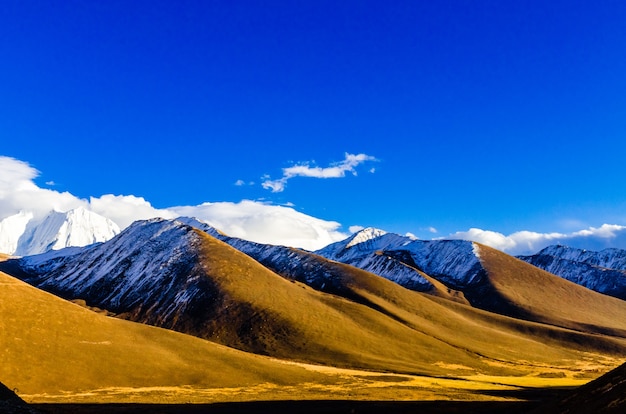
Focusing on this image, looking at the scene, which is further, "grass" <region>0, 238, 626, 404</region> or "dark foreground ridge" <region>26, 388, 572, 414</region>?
"grass" <region>0, 238, 626, 404</region>

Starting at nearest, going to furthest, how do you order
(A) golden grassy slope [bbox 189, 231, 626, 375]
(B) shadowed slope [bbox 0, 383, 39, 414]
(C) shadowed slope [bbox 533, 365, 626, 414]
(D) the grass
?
(C) shadowed slope [bbox 533, 365, 626, 414], (B) shadowed slope [bbox 0, 383, 39, 414], (D) the grass, (A) golden grassy slope [bbox 189, 231, 626, 375]

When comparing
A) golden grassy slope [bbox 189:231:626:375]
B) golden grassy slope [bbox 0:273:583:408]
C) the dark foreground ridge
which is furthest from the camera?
golden grassy slope [bbox 189:231:626:375]

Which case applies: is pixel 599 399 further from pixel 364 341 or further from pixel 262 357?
pixel 364 341

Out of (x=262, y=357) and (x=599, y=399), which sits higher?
(x=599, y=399)

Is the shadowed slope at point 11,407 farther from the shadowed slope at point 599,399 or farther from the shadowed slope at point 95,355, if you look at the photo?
the shadowed slope at point 95,355

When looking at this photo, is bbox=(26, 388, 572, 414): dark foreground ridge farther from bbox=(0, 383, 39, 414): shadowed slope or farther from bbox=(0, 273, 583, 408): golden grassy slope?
bbox=(0, 383, 39, 414): shadowed slope

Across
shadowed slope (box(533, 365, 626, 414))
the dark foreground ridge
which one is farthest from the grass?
shadowed slope (box(533, 365, 626, 414))

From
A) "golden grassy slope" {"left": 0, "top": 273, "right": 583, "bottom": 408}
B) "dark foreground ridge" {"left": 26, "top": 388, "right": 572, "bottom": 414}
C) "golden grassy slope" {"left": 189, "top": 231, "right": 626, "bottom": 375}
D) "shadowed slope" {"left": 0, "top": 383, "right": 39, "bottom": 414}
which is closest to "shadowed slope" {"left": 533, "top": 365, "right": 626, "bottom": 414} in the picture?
"dark foreground ridge" {"left": 26, "top": 388, "right": 572, "bottom": 414}

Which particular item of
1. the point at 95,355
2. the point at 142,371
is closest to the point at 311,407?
the point at 142,371

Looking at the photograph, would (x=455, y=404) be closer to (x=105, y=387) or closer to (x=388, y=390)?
(x=388, y=390)

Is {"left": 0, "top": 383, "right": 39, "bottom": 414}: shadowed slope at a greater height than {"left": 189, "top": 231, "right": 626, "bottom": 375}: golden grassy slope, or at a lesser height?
greater

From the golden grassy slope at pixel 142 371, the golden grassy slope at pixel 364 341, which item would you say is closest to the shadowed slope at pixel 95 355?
the golden grassy slope at pixel 142 371

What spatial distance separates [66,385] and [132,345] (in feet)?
92.2

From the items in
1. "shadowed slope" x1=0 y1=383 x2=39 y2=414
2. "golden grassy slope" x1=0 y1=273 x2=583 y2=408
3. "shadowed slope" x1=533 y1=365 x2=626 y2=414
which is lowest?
"golden grassy slope" x1=0 y1=273 x2=583 y2=408
